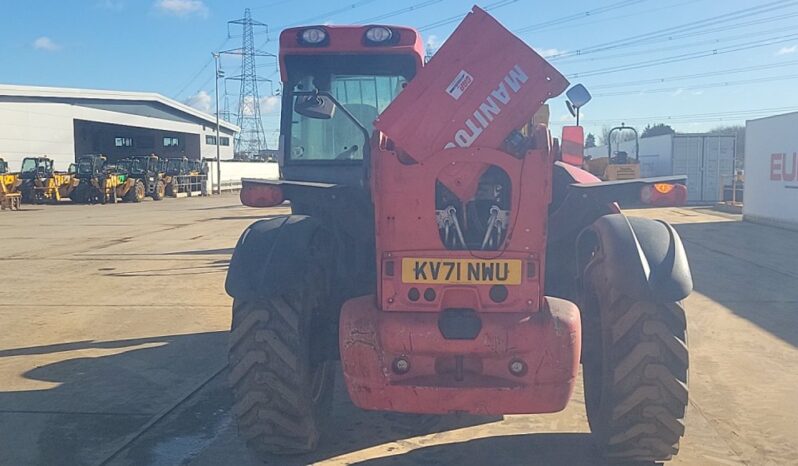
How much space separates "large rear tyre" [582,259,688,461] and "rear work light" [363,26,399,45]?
2716mm

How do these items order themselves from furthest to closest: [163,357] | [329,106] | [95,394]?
[163,357] < [95,394] < [329,106]

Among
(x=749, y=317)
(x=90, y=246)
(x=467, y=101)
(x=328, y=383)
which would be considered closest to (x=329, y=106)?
(x=467, y=101)

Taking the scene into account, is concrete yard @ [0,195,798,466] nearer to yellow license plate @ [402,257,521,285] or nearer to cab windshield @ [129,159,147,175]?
yellow license plate @ [402,257,521,285]

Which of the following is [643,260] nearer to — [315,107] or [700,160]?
[315,107]

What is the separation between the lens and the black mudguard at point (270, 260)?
13.3ft

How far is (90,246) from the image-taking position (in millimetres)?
16656

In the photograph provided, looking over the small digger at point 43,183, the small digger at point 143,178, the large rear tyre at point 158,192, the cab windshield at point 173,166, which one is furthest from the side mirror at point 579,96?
the cab windshield at point 173,166

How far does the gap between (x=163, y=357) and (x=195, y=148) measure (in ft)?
178

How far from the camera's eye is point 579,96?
24.7 feet

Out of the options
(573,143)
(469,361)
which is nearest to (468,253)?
(469,361)

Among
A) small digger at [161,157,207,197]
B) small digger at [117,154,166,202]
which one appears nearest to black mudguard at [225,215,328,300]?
small digger at [117,154,166,202]

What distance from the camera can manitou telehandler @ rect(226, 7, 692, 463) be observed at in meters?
3.75

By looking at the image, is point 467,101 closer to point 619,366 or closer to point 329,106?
point 329,106

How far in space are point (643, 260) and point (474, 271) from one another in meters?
0.91
